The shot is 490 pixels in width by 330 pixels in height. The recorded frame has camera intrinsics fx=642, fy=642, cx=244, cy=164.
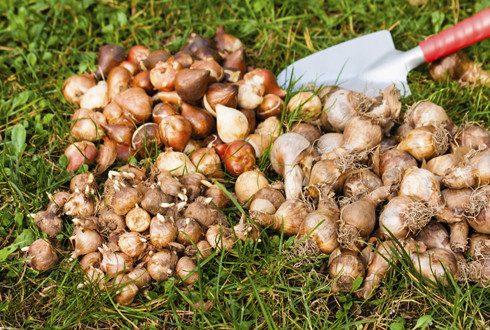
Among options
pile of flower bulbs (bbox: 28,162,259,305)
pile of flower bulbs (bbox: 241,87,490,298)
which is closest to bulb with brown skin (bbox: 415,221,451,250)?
pile of flower bulbs (bbox: 241,87,490,298)

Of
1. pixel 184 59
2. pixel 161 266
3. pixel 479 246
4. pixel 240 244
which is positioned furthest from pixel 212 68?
pixel 479 246

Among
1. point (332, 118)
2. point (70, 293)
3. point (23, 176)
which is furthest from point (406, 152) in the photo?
point (23, 176)

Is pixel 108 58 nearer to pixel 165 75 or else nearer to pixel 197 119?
pixel 165 75

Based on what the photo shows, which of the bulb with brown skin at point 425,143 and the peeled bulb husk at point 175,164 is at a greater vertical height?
the peeled bulb husk at point 175,164

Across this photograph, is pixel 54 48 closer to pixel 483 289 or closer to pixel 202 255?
pixel 202 255

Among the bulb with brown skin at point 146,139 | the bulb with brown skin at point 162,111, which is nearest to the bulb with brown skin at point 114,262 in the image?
the bulb with brown skin at point 146,139

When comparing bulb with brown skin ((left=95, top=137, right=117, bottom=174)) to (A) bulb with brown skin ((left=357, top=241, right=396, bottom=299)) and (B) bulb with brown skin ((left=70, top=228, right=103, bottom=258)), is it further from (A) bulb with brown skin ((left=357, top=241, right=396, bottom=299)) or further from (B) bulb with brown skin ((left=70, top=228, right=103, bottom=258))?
(A) bulb with brown skin ((left=357, top=241, right=396, bottom=299))

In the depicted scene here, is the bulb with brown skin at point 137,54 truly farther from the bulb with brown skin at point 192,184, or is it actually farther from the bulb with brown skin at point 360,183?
the bulb with brown skin at point 360,183
